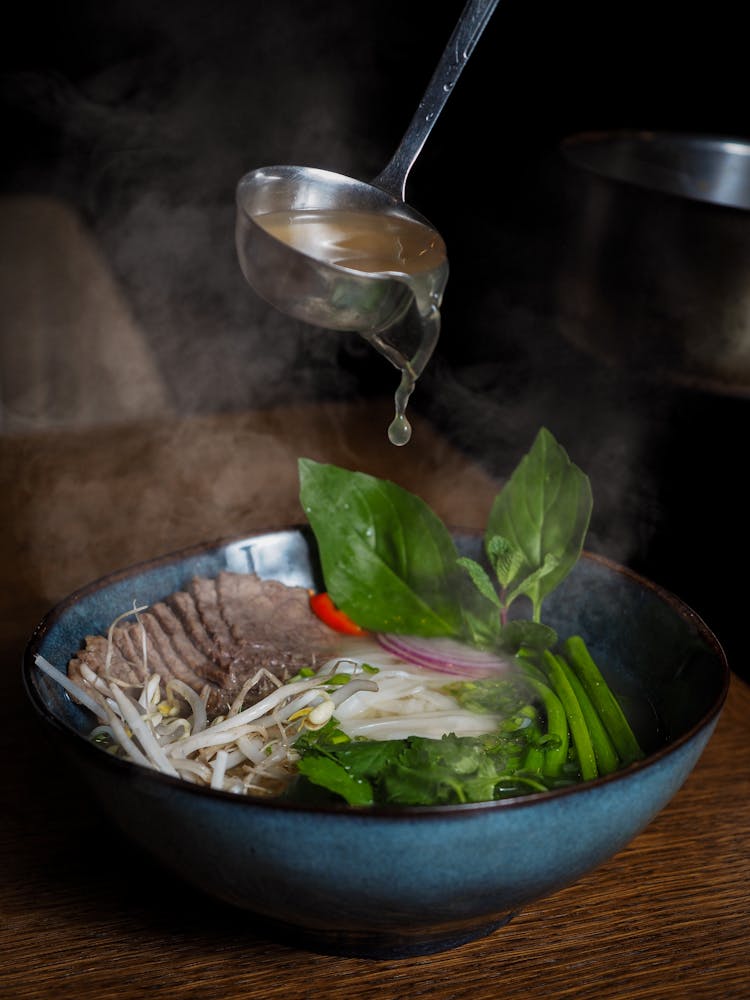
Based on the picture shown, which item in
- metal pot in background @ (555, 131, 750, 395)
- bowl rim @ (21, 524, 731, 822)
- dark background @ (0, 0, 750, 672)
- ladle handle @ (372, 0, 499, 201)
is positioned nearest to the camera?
bowl rim @ (21, 524, 731, 822)

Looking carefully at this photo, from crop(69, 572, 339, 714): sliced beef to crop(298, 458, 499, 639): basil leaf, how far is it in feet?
0.24

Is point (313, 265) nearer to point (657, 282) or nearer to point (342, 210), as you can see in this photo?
point (342, 210)

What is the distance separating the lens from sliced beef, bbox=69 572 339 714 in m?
1.22

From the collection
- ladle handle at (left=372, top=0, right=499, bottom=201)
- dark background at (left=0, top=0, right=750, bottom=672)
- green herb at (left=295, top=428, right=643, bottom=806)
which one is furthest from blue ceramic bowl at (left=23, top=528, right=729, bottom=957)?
dark background at (left=0, top=0, right=750, bottom=672)

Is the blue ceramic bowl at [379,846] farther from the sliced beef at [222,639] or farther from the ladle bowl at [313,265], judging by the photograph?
the ladle bowl at [313,265]

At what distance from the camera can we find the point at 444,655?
1318 millimetres

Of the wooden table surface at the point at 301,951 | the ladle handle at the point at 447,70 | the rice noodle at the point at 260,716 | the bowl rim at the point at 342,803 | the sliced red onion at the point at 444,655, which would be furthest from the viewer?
the sliced red onion at the point at 444,655

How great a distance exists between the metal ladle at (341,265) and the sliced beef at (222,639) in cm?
32

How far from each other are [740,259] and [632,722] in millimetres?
684

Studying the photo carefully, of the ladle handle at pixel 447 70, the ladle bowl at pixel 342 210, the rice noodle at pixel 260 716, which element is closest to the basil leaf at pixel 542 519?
the rice noodle at pixel 260 716

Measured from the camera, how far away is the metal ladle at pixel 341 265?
114 centimetres

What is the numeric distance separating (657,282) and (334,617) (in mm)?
692

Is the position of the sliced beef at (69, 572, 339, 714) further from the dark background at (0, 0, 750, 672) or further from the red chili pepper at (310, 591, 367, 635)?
the dark background at (0, 0, 750, 672)

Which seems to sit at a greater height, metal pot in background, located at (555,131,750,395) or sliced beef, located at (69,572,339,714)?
metal pot in background, located at (555,131,750,395)
